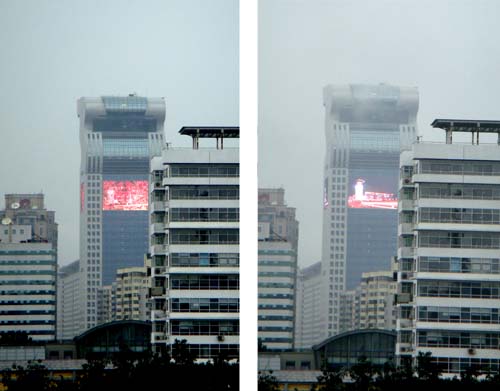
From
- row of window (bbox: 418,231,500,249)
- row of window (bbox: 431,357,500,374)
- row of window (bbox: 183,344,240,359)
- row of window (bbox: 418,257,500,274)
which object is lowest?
row of window (bbox: 431,357,500,374)

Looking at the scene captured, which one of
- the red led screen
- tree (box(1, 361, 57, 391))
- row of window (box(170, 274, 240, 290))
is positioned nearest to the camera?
tree (box(1, 361, 57, 391))

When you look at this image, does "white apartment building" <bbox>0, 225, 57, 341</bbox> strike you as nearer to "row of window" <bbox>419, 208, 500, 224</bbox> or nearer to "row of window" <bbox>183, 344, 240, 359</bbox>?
"row of window" <bbox>183, 344, 240, 359</bbox>

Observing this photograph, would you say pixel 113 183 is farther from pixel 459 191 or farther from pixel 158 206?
pixel 459 191

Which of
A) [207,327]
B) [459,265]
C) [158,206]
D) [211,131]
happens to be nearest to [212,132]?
[211,131]

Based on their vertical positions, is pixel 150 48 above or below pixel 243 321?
above

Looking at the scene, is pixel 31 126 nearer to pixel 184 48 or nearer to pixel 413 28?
pixel 184 48

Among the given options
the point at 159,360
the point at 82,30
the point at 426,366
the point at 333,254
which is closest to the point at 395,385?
the point at 426,366

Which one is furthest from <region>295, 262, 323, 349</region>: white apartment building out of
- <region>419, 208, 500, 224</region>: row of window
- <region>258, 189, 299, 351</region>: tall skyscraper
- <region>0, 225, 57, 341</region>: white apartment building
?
<region>0, 225, 57, 341</region>: white apartment building
